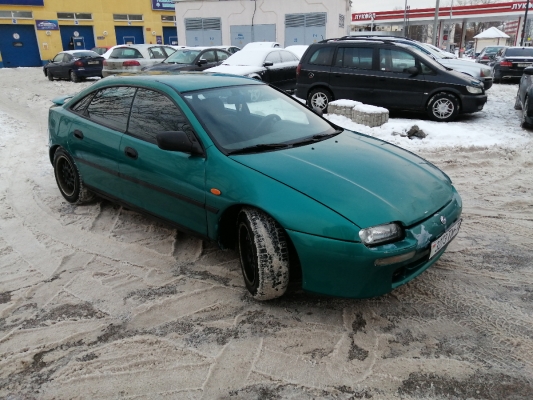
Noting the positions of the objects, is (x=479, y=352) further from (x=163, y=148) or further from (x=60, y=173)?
(x=60, y=173)

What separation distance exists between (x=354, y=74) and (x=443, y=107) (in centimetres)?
208

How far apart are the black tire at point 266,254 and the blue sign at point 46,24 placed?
118 feet

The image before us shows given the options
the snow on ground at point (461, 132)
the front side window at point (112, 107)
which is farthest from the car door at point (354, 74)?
the front side window at point (112, 107)

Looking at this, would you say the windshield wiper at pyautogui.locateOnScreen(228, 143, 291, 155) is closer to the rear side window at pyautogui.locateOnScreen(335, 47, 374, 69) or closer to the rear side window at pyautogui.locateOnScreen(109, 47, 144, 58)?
the rear side window at pyautogui.locateOnScreen(335, 47, 374, 69)

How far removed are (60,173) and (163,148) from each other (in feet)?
7.99

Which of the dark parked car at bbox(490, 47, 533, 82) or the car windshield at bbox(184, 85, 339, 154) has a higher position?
the car windshield at bbox(184, 85, 339, 154)

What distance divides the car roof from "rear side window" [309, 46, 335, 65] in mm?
6549

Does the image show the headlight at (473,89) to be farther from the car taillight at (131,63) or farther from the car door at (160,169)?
the car taillight at (131,63)

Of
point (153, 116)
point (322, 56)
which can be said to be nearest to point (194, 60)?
point (322, 56)

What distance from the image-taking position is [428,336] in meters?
2.89

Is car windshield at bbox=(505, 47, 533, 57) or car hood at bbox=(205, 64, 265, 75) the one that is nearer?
car hood at bbox=(205, 64, 265, 75)

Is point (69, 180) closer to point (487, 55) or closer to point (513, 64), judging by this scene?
point (513, 64)

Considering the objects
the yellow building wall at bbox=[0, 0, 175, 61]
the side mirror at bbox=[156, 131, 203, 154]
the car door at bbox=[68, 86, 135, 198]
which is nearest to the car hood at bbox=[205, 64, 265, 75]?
the car door at bbox=[68, 86, 135, 198]

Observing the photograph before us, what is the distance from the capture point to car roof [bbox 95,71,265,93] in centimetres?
400
